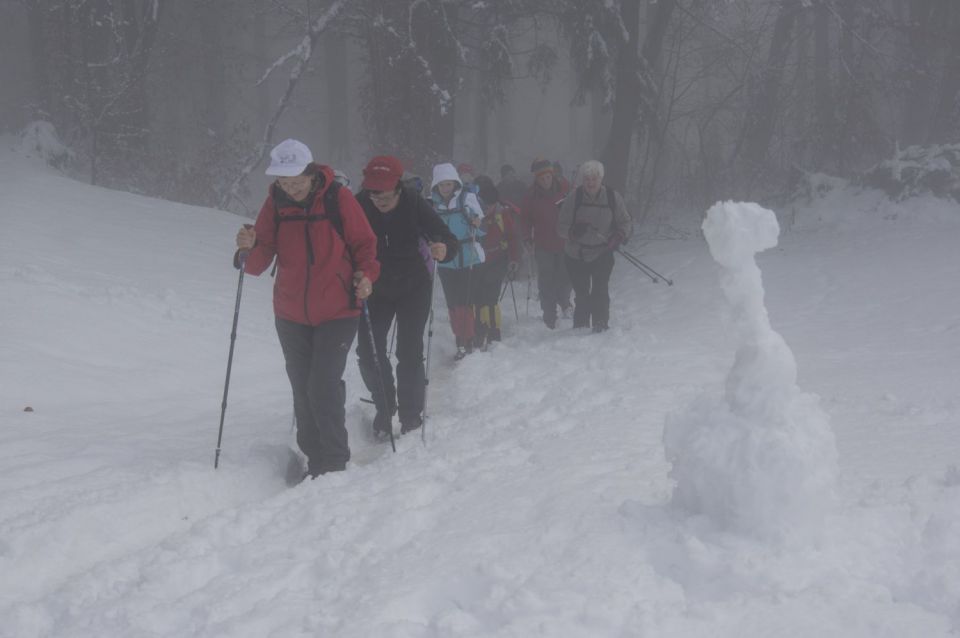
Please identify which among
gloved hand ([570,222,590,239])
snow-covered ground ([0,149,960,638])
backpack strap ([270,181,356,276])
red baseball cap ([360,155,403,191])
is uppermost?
red baseball cap ([360,155,403,191])

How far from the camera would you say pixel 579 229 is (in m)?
8.67

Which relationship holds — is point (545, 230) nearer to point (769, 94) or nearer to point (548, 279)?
point (548, 279)

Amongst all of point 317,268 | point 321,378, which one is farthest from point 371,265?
point 321,378

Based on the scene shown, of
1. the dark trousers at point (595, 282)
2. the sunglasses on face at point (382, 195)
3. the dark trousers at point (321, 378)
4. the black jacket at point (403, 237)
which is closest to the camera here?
the dark trousers at point (321, 378)

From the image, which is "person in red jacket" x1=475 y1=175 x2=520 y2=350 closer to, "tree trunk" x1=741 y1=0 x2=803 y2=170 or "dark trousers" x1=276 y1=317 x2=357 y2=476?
"dark trousers" x1=276 y1=317 x2=357 y2=476

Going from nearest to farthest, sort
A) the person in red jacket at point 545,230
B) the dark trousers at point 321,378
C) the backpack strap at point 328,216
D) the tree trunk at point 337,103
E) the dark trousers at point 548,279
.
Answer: the backpack strap at point 328,216, the dark trousers at point 321,378, the person in red jacket at point 545,230, the dark trousers at point 548,279, the tree trunk at point 337,103

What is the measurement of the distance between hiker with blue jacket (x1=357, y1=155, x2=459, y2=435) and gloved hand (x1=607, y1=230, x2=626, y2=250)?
10.0 ft

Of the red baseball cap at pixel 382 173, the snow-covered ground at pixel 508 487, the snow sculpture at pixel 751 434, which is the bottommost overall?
the snow-covered ground at pixel 508 487

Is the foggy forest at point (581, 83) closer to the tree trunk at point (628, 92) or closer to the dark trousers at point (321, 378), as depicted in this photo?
the tree trunk at point (628, 92)

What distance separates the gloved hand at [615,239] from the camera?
8.58 m

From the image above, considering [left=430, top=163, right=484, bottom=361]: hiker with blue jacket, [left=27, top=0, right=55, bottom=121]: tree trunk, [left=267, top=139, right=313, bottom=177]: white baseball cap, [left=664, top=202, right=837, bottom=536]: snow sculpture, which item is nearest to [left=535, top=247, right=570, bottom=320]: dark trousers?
[left=430, top=163, right=484, bottom=361]: hiker with blue jacket

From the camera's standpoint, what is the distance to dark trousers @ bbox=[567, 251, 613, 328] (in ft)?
28.9

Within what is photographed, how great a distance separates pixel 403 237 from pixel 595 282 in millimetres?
3584

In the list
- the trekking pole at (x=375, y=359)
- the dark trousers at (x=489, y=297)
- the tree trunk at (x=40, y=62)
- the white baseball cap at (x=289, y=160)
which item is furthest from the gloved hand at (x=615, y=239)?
the tree trunk at (x=40, y=62)
